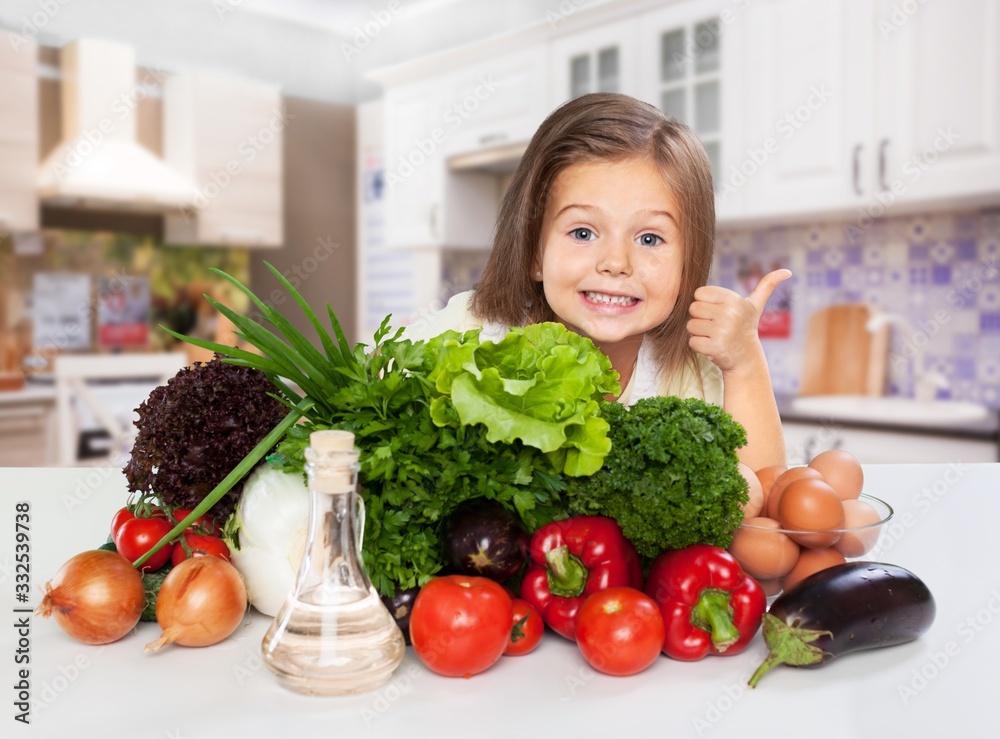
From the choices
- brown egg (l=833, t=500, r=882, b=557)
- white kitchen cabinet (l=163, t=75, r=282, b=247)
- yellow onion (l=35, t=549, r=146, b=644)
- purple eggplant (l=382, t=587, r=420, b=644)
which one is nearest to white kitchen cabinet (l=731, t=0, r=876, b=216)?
brown egg (l=833, t=500, r=882, b=557)

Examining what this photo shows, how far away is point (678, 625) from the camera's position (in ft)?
2.15

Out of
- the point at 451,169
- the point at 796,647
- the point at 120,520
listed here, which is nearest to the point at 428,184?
the point at 451,169

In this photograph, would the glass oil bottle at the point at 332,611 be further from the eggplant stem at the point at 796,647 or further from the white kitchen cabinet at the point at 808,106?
the white kitchen cabinet at the point at 808,106

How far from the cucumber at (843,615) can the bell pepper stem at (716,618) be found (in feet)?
0.09

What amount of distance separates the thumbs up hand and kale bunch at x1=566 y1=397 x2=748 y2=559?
1.35 ft

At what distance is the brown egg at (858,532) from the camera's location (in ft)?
2.40

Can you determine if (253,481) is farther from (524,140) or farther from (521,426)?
(524,140)

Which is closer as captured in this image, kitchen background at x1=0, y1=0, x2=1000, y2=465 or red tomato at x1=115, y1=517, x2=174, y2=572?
red tomato at x1=115, y1=517, x2=174, y2=572

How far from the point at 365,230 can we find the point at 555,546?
16.3 ft

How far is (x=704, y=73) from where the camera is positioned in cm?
309

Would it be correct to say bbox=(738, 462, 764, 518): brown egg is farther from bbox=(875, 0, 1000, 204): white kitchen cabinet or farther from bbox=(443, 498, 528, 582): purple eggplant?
bbox=(875, 0, 1000, 204): white kitchen cabinet

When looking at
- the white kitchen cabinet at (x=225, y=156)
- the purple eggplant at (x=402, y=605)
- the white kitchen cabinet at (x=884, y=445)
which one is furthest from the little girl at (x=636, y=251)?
the white kitchen cabinet at (x=225, y=156)

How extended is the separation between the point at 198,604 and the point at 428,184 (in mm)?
3877

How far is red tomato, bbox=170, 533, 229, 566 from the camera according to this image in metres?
0.74
